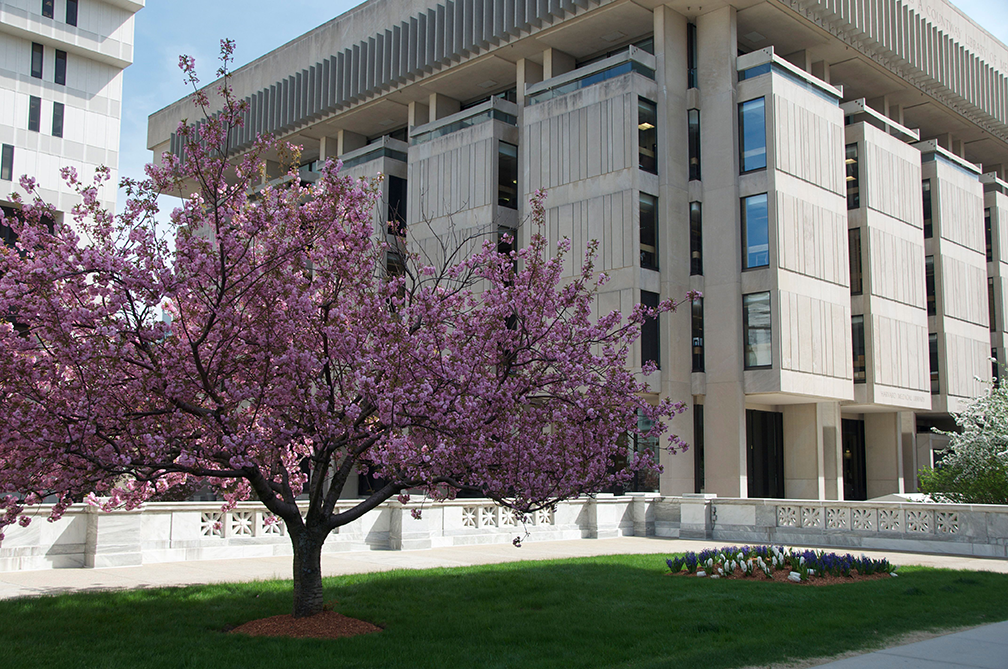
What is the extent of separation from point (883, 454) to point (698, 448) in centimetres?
1365

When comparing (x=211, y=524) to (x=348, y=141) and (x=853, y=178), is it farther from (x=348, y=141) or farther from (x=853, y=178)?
(x=348, y=141)

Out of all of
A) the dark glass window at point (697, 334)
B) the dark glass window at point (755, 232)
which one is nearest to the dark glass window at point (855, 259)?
the dark glass window at point (755, 232)

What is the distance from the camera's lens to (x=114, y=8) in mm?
55500

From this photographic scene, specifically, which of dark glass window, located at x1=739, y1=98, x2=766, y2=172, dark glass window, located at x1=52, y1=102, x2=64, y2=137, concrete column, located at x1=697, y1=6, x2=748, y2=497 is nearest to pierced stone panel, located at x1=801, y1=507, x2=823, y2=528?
concrete column, located at x1=697, y1=6, x2=748, y2=497

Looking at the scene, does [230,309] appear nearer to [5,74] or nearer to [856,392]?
[856,392]

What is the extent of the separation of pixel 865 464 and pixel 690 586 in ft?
116

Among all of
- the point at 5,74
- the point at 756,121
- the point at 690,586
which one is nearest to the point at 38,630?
the point at 690,586

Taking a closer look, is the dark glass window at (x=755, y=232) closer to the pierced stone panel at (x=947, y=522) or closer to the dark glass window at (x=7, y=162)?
the pierced stone panel at (x=947, y=522)

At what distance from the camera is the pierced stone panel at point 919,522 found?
23.3 metres

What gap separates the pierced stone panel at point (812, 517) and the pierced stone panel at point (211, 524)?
51.2 feet

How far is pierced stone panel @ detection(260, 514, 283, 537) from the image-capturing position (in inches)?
795

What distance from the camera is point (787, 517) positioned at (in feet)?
85.8

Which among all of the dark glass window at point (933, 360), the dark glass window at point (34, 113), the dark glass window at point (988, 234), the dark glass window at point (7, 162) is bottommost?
the dark glass window at point (933, 360)

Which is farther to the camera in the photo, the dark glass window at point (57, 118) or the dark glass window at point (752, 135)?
the dark glass window at point (57, 118)
